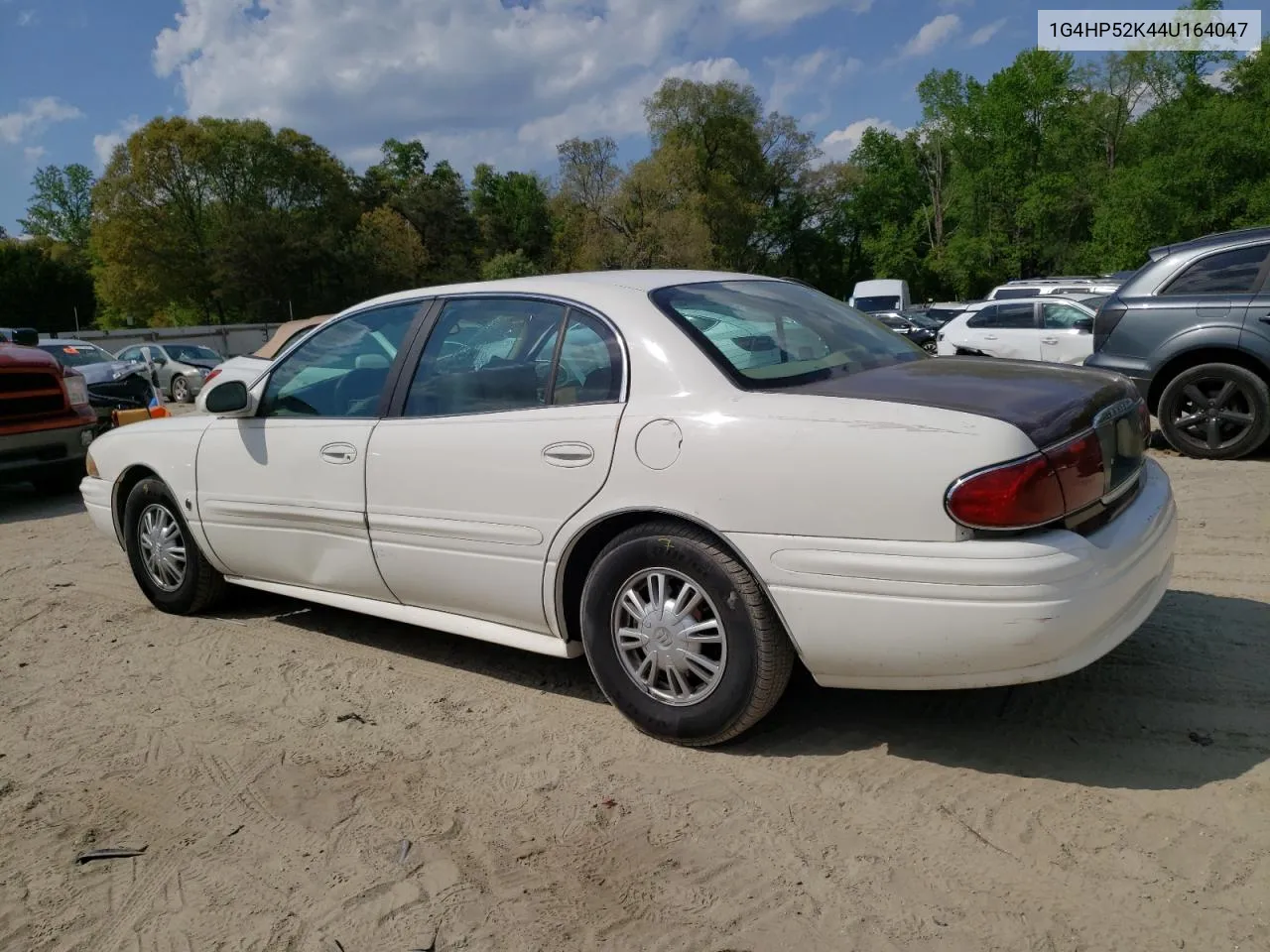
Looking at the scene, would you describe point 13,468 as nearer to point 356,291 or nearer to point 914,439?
point 914,439

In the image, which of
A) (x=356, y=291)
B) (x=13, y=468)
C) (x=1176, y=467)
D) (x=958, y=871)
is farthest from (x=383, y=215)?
(x=958, y=871)

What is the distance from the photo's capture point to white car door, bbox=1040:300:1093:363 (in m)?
13.2

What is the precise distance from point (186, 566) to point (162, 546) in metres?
0.21

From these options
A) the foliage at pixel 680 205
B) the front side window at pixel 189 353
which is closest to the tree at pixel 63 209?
the foliage at pixel 680 205

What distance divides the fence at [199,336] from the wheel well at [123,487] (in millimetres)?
36371

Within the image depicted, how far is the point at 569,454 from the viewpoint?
3303 mm

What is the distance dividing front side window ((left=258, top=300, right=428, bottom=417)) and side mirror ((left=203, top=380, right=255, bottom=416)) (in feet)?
0.22

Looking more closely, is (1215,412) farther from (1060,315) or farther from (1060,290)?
(1060,290)

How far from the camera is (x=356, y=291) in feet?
187

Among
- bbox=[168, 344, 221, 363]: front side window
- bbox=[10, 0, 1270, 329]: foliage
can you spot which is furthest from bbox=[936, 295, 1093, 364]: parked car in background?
bbox=[10, 0, 1270, 329]: foliage

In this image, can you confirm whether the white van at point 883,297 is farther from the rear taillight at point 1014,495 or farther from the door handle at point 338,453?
the rear taillight at point 1014,495

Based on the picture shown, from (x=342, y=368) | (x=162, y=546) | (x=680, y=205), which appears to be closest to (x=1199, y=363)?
(x=342, y=368)

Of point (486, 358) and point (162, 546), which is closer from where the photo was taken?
point (486, 358)

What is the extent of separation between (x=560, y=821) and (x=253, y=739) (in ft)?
4.49
